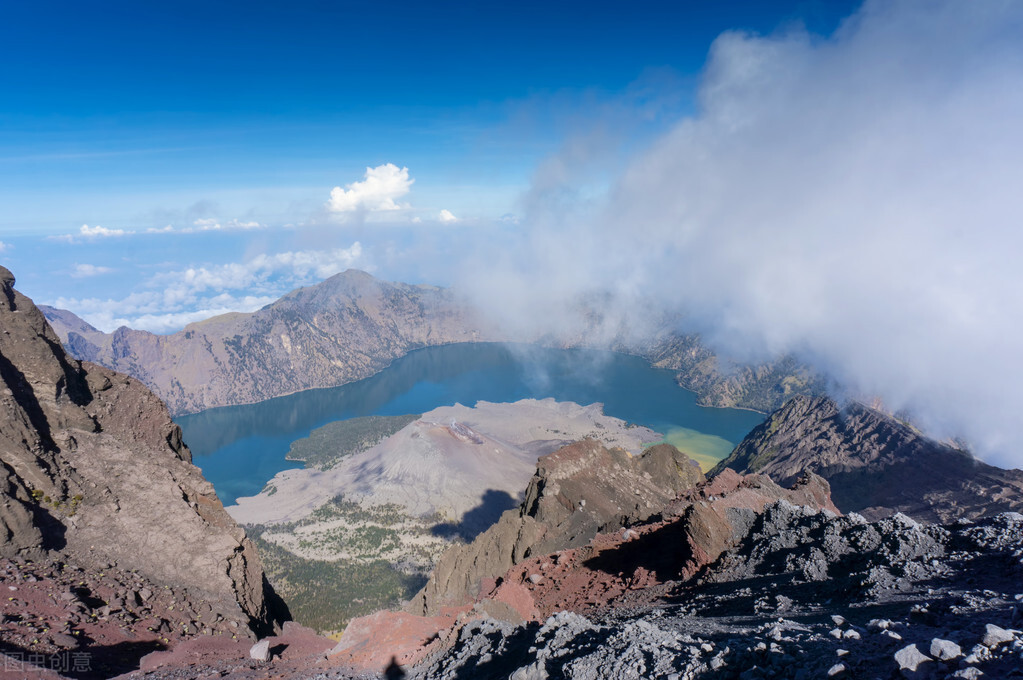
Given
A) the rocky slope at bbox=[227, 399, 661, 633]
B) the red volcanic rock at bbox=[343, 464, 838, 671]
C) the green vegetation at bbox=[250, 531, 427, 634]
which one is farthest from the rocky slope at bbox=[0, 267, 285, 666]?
the rocky slope at bbox=[227, 399, 661, 633]

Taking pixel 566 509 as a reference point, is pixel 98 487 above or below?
above

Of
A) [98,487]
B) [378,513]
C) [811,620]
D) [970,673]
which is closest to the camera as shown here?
[970,673]

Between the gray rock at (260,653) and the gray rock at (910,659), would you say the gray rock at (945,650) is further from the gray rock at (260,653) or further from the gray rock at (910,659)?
the gray rock at (260,653)

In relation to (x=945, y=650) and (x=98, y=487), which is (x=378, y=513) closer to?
(x=98, y=487)

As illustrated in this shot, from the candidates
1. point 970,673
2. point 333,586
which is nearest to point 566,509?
point 970,673

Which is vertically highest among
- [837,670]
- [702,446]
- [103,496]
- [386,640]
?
[837,670]

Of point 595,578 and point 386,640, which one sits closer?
point 386,640
